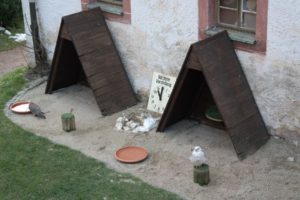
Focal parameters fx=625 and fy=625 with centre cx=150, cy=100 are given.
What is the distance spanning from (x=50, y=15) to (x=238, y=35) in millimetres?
4347

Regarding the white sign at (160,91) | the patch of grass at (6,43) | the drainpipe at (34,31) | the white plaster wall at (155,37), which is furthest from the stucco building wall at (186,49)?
the patch of grass at (6,43)

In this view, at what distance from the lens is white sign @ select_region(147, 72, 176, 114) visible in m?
9.19

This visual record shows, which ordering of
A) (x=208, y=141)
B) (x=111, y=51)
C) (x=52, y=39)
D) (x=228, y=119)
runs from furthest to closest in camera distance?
(x=52, y=39) < (x=111, y=51) < (x=208, y=141) < (x=228, y=119)

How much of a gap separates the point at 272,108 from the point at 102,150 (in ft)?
7.69

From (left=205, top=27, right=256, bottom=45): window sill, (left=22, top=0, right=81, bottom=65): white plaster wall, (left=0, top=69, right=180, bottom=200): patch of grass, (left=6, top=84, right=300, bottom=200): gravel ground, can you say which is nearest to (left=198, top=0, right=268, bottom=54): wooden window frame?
(left=205, top=27, right=256, bottom=45): window sill

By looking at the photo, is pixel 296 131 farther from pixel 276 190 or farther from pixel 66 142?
pixel 66 142

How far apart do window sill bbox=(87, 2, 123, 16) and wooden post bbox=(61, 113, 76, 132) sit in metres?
1.85

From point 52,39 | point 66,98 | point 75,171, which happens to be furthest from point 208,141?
point 52,39

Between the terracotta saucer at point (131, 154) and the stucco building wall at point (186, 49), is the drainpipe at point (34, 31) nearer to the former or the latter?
the stucco building wall at point (186, 49)

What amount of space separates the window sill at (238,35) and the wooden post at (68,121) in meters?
2.32

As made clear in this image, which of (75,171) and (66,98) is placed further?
(66,98)

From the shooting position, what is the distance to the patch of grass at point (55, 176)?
24.1 ft

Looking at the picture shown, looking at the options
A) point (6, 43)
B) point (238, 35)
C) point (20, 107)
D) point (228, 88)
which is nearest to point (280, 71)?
point (228, 88)

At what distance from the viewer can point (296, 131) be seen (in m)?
7.88
